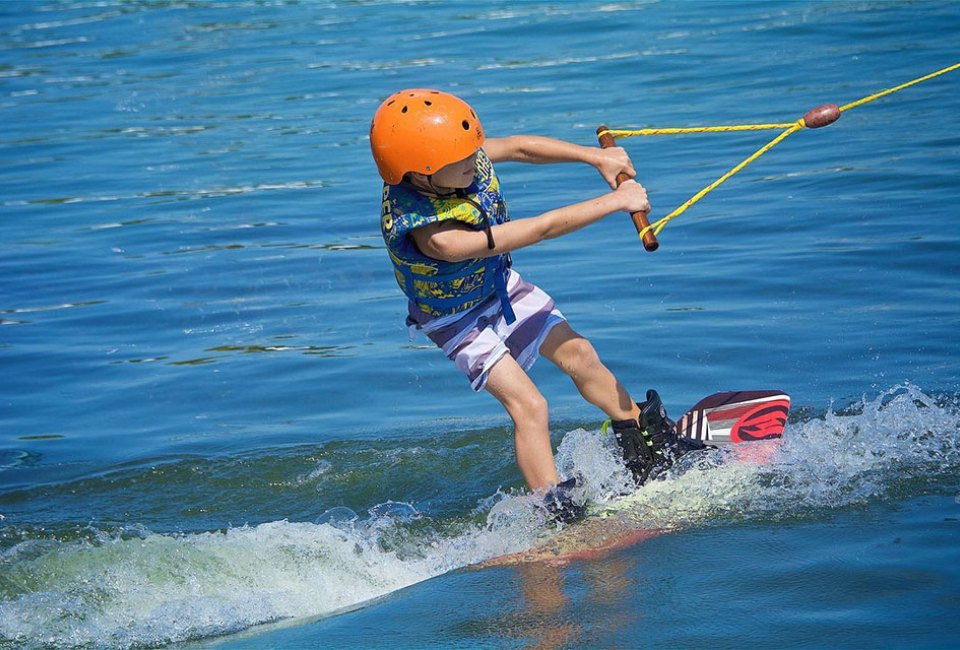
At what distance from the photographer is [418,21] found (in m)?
26.8

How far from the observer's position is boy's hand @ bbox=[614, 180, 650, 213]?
5.20 m

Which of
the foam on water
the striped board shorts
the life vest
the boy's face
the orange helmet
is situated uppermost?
the orange helmet

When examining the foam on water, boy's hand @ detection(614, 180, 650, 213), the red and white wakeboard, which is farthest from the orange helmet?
the red and white wakeboard

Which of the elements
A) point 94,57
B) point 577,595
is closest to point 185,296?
point 577,595

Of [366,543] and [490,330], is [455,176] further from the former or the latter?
[366,543]

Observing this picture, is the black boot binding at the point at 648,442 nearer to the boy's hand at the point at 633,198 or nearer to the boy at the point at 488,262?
the boy at the point at 488,262

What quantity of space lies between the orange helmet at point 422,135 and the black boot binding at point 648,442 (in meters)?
1.52

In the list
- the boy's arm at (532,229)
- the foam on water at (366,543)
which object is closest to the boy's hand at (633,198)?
the boy's arm at (532,229)

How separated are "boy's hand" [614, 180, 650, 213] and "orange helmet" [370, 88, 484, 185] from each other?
0.61 meters

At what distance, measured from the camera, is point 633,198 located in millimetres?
5223

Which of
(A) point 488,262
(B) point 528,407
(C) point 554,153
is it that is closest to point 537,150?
(C) point 554,153

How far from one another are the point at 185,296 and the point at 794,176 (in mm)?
5524

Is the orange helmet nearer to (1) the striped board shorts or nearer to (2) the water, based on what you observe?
(1) the striped board shorts

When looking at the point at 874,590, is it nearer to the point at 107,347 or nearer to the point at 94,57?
the point at 107,347
